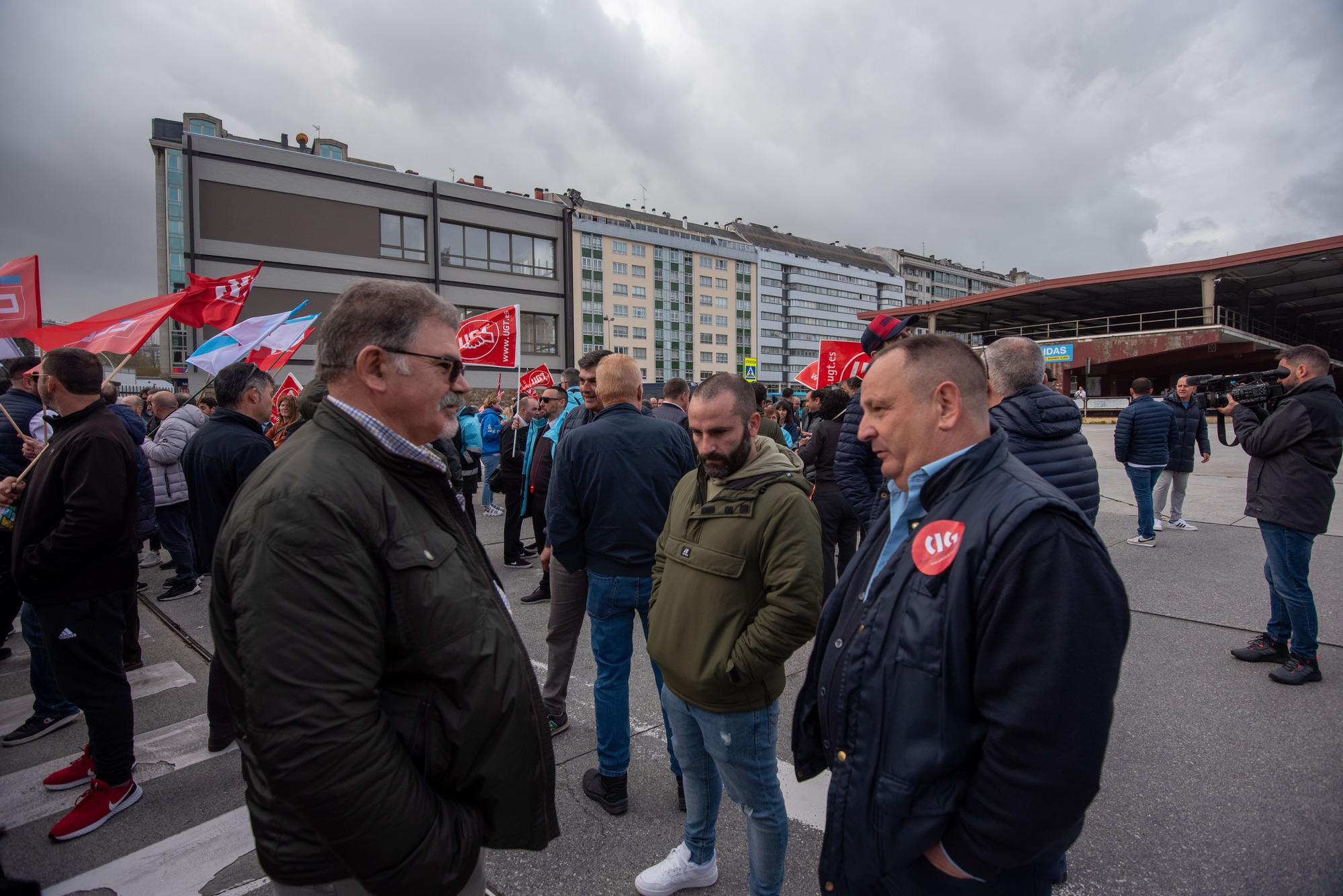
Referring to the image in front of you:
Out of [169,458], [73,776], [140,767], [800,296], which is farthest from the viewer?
[800,296]

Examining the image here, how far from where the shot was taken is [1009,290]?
34906mm

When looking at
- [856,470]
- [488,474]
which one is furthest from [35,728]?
A: [488,474]

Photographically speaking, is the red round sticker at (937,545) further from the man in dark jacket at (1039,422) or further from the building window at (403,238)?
the building window at (403,238)

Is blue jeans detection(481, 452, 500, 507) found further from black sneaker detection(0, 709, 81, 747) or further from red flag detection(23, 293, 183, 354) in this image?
black sneaker detection(0, 709, 81, 747)

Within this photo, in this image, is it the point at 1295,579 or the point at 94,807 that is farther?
the point at 1295,579

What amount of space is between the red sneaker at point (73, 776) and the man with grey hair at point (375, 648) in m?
2.94

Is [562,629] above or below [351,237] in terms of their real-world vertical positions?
below

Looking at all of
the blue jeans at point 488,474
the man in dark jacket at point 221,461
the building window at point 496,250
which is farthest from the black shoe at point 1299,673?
the building window at point 496,250

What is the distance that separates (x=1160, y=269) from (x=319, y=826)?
38894 millimetres

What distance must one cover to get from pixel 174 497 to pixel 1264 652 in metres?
9.60

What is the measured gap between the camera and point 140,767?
11.5 ft

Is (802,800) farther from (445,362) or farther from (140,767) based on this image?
(140,767)

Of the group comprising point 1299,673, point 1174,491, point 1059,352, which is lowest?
point 1299,673

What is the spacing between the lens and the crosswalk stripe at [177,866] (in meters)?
2.60
